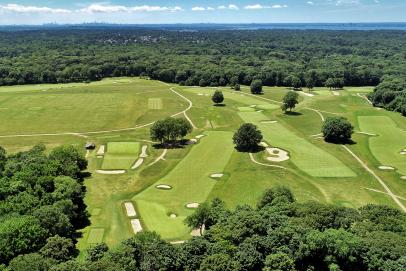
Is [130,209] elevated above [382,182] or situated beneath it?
elevated above

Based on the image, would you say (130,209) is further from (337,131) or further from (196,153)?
(337,131)

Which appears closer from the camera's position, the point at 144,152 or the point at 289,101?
the point at 144,152

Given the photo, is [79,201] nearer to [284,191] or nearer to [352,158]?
[284,191]

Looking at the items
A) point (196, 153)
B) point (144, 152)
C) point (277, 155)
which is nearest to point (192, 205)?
point (196, 153)

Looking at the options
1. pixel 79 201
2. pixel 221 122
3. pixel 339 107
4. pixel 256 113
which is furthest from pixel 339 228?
pixel 339 107

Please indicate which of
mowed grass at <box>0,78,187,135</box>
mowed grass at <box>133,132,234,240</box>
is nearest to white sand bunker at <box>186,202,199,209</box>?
mowed grass at <box>133,132,234,240</box>

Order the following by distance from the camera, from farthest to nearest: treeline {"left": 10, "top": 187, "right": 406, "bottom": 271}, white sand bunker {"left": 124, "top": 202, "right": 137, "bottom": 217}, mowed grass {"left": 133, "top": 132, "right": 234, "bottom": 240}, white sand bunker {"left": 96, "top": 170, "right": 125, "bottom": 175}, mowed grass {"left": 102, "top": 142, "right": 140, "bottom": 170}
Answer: mowed grass {"left": 102, "top": 142, "right": 140, "bottom": 170} → white sand bunker {"left": 96, "top": 170, "right": 125, "bottom": 175} → white sand bunker {"left": 124, "top": 202, "right": 137, "bottom": 217} → mowed grass {"left": 133, "top": 132, "right": 234, "bottom": 240} → treeline {"left": 10, "top": 187, "right": 406, "bottom": 271}

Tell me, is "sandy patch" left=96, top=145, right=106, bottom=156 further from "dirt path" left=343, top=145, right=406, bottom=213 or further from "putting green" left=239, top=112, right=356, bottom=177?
"dirt path" left=343, top=145, right=406, bottom=213
